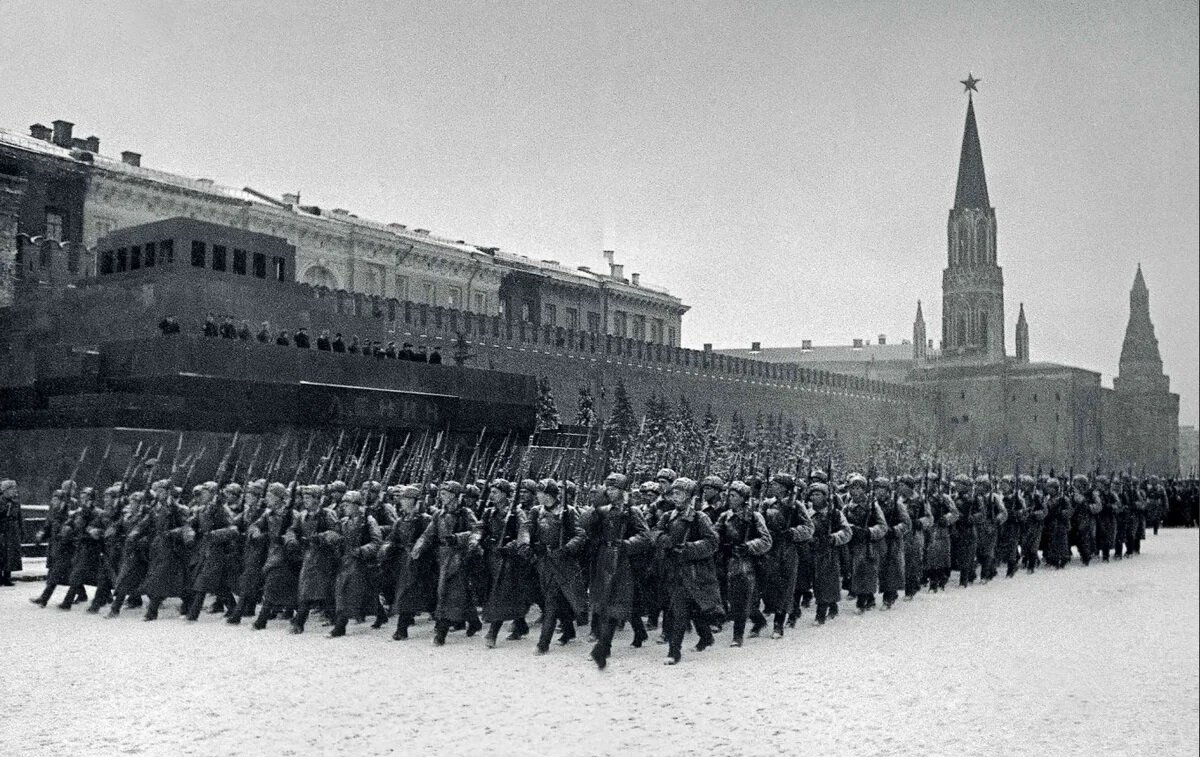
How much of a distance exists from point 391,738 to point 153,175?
3432 mm

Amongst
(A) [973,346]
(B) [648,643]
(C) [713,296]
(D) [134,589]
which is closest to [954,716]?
(B) [648,643]

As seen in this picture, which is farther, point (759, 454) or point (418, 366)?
point (759, 454)

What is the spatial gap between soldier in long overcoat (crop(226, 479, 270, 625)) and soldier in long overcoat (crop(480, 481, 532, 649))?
6.14ft

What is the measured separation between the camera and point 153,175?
263 inches

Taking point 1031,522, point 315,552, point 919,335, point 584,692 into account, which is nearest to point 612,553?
point 584,692

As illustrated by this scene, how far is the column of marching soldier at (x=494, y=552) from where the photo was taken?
7953mm

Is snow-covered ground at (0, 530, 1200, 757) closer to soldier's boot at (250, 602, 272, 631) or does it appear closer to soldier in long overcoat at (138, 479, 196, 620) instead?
soldier's boot at (250, 602, 272, 631)

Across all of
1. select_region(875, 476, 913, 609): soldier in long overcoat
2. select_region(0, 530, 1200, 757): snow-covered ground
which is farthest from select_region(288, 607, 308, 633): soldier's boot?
select_region(875, 476, 913, 609): soldier in long overcoat

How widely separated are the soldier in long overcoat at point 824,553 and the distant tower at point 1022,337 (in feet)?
6.81

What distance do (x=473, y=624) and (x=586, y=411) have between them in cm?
210

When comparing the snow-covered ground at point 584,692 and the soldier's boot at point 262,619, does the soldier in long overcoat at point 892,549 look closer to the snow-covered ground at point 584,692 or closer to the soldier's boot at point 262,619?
the snow-covered ground at point 584,692

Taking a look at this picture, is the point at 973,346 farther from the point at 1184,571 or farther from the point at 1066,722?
the point at 1184,571

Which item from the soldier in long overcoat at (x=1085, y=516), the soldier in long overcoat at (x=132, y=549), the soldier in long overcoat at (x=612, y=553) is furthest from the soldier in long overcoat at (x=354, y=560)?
the soldier in long overcoat at (x=1085, y=516)

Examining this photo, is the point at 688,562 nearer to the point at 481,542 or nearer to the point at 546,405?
the point at 481,542
